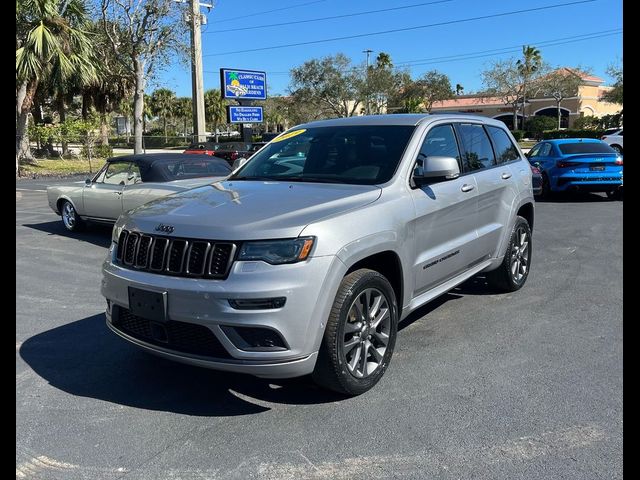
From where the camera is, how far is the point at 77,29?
27000 mm

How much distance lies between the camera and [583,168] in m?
13.2

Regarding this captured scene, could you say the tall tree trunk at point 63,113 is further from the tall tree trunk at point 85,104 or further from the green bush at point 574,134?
the green bush at point 574,134

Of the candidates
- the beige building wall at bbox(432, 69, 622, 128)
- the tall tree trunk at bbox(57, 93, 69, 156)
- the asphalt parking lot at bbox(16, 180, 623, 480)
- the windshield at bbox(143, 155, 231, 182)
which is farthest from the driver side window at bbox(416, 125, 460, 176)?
the beige building wall at bbox(432, 69, 622, 128)

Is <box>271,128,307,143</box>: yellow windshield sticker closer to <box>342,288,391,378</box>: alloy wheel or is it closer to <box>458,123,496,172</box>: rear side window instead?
<box>458,123,496,172</box>: rear side window

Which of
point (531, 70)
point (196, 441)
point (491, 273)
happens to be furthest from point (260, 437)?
point (531, 70)

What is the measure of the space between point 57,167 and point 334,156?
1058 inches

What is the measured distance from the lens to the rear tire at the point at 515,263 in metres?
5.94

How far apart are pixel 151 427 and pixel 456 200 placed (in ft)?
9.66

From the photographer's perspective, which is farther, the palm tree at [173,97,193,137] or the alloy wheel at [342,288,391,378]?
the palm tree at [173,97,193,137]

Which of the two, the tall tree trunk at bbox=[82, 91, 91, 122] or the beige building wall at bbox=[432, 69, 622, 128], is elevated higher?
the beige building wall at bbox=[432, 69, 622, 128]

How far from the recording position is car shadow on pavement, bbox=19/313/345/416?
3725mm

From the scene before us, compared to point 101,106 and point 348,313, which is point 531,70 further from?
point 348,313

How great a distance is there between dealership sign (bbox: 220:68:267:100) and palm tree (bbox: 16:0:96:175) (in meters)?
6.42

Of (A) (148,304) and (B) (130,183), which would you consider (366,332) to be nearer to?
(A) (148,304)
